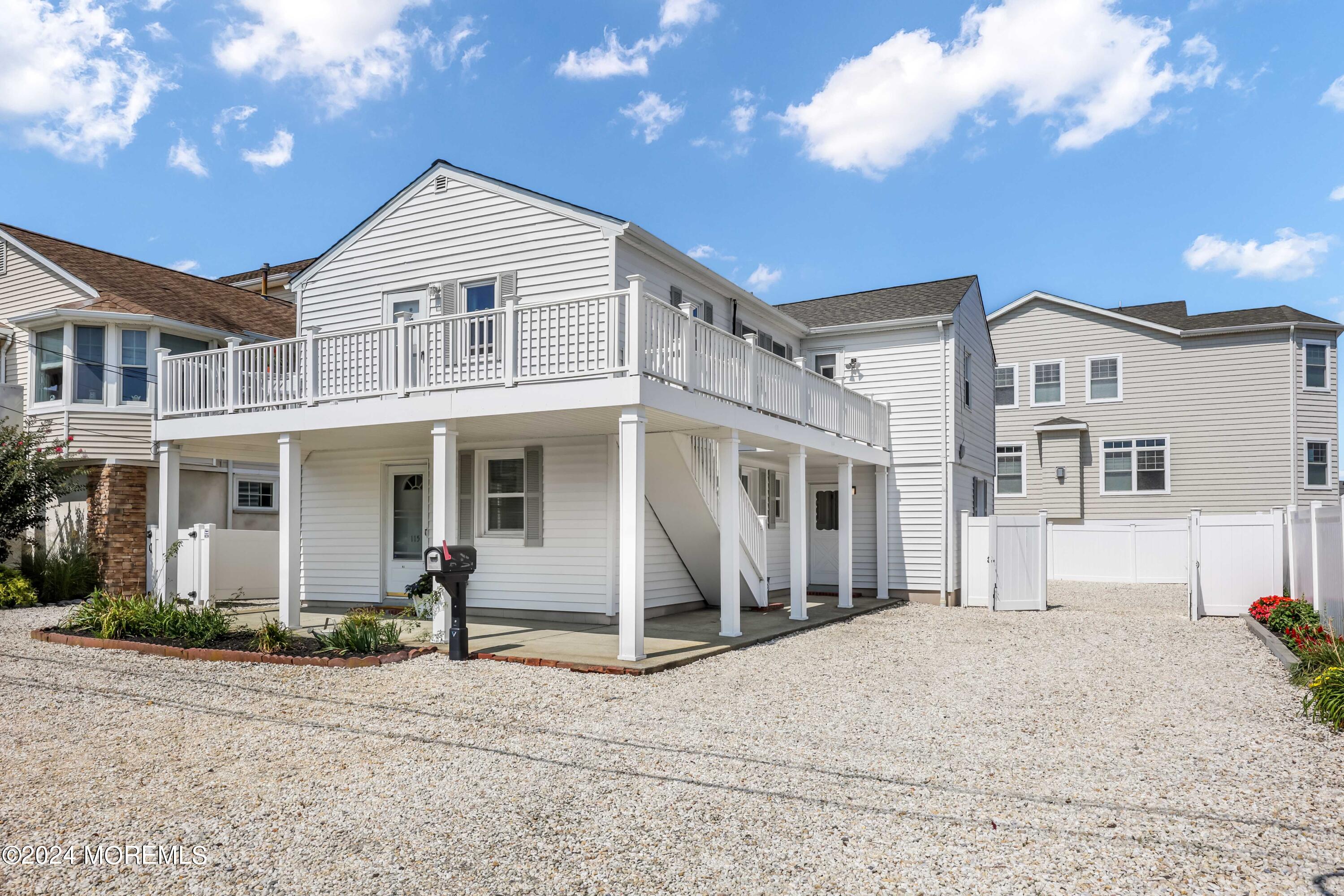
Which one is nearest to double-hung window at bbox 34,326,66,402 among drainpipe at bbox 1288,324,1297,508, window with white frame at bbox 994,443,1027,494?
window with white frame at bbox 994,443,1027,494

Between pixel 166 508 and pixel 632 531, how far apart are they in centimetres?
775

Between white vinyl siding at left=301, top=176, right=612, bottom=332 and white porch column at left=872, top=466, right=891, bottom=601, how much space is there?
7717mm

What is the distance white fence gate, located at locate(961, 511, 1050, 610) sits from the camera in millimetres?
16547

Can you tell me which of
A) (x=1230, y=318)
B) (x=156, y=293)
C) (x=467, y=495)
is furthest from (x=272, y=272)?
(x=1230, y=318)

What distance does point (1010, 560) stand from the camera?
1662 cm

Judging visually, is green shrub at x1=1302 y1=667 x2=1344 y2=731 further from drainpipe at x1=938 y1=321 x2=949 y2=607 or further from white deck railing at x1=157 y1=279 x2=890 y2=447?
drainpipe at x1=938 y1=321 x2=949 y2=607

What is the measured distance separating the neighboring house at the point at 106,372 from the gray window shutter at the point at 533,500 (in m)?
7.34

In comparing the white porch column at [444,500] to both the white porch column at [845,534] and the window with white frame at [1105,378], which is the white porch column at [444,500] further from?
the window with white frame at [1105,378]

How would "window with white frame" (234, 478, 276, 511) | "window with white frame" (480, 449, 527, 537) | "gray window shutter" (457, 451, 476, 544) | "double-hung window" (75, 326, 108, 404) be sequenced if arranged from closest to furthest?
"window with white frame" (480, 449, 527, 537), "gray window shutter" (457, 451, 476, 544), "double-hung window" (75, 326, 108, 404), "window with white frame" (234, 478, 276, 511)

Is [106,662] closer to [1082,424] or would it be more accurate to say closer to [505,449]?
[505,449]

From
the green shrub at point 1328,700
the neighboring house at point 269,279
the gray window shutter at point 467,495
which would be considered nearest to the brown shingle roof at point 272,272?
the neighboring house at point 269,279

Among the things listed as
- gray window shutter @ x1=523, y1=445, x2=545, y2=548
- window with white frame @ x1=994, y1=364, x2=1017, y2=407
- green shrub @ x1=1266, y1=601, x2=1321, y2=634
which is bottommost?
green shrub @ x1=1266, y1=601, x2=1321, y2=634

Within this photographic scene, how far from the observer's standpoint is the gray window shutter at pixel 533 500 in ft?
42.6

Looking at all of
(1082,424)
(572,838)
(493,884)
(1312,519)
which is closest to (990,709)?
(572,838)
